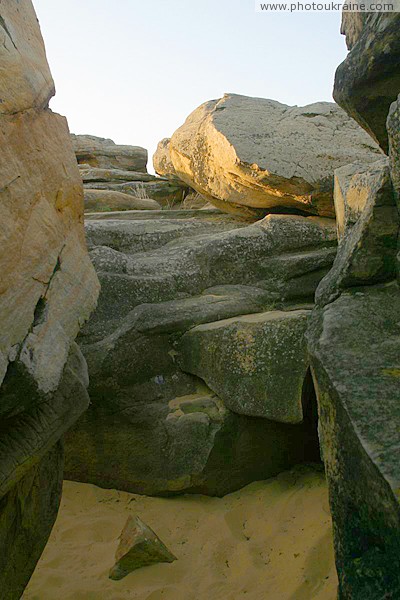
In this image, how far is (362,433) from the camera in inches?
73.4

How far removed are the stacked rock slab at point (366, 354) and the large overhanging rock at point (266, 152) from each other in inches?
78.0

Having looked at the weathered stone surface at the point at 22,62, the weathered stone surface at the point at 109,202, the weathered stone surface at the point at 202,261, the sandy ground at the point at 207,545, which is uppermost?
the weathered stone surface at the point at 22,62

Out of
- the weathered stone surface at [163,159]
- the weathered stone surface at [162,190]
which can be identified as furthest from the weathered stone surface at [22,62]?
the weathered stone surface at [162,190]

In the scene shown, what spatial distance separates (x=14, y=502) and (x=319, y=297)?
5.20 ft

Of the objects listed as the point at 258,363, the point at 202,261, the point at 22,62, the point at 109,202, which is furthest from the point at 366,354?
the point at 109,202

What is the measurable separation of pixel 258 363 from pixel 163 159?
5.52 meters

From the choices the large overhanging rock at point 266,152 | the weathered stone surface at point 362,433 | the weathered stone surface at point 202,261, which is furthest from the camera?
the large overhanging rock at point 266,152

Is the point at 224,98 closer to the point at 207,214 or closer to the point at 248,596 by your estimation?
the point at 207,214

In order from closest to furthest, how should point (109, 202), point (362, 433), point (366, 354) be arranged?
1. point (362, 433)
2. point (366, 354)
3. point (109, 202)

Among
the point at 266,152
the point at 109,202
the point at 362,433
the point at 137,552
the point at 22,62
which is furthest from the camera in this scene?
the point at 109,202

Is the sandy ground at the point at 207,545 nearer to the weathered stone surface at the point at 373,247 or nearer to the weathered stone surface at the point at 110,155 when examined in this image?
the weathered stone surface at the point at 373,247

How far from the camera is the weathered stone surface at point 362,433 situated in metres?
1.74

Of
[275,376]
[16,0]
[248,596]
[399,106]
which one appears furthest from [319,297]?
[16,0]

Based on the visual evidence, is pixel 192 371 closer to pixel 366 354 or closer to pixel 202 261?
pixel 202 261
